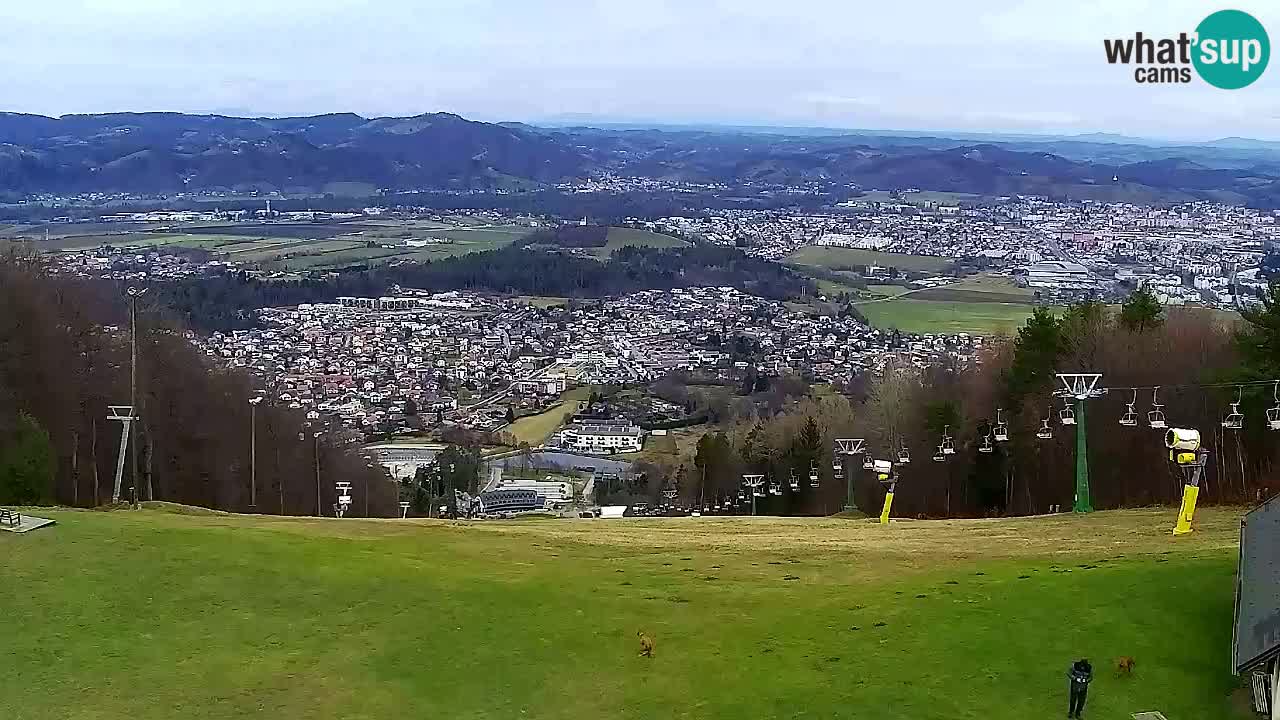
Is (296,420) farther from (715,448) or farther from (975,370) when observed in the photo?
(975,370)

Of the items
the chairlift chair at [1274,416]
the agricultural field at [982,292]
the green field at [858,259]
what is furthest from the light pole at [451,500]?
the green field at [858,259]

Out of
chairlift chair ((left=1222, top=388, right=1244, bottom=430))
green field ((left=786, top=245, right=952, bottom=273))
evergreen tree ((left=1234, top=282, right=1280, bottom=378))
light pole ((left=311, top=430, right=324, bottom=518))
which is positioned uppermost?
green field ((left=786, top=245, right=952, bottom=273))

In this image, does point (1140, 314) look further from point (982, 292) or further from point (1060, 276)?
point (1060, 276)

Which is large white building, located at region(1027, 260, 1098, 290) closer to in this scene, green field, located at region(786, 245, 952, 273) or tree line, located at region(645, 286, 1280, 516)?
green field, located at region(786, 245, 952, 273)

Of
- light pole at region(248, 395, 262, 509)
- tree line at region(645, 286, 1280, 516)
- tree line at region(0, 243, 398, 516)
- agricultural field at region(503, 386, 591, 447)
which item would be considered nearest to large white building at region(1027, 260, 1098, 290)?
agricultural field at region(503, 386, 591, 447)

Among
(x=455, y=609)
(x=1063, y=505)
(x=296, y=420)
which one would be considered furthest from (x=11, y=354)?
(x=1063, y=505)

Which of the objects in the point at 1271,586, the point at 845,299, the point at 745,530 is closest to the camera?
the point at 1271,586
